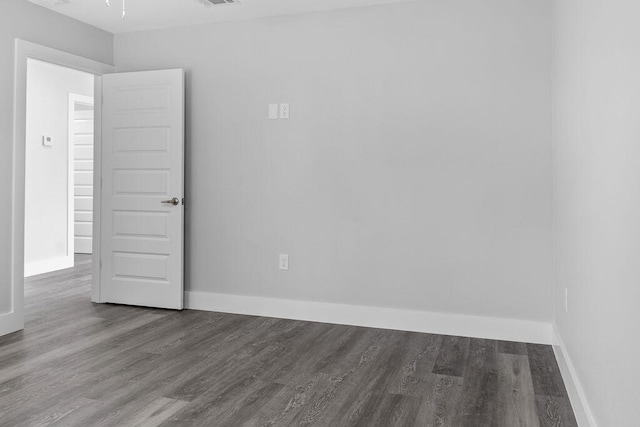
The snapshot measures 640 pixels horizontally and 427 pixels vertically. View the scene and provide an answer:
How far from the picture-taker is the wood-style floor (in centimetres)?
237

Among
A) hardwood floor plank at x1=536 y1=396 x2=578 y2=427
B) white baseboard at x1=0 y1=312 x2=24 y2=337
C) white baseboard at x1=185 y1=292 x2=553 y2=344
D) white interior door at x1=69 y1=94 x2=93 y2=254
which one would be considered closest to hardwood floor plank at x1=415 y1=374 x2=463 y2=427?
hardwood floor plank at x1=536 y1=396 x2=578 y2=427

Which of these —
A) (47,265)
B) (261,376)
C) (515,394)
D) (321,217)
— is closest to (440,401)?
(515,394)

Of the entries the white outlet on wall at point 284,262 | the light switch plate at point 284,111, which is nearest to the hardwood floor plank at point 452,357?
the white outlet on wall at point 284,262

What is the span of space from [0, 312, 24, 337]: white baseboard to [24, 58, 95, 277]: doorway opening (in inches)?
101

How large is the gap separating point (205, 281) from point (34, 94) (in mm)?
3647

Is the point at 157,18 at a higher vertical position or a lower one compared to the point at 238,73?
higher

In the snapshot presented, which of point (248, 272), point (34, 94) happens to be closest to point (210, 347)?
point (248, 272)

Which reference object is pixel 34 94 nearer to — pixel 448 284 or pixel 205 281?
pixel 205 281

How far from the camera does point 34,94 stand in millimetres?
6242

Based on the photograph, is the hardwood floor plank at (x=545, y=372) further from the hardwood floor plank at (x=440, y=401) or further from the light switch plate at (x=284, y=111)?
the light switch plate at (x=284, y=111)

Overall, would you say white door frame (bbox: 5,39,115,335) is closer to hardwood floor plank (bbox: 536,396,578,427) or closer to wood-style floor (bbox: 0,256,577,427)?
wood-style floor (bbox: 0,256,577,427)

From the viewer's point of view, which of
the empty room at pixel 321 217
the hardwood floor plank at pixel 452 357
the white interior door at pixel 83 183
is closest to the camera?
the empty room at pixel 321 217

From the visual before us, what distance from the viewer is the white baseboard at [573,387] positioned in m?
2.14

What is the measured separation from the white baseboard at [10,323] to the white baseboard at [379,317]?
1.27 metres
